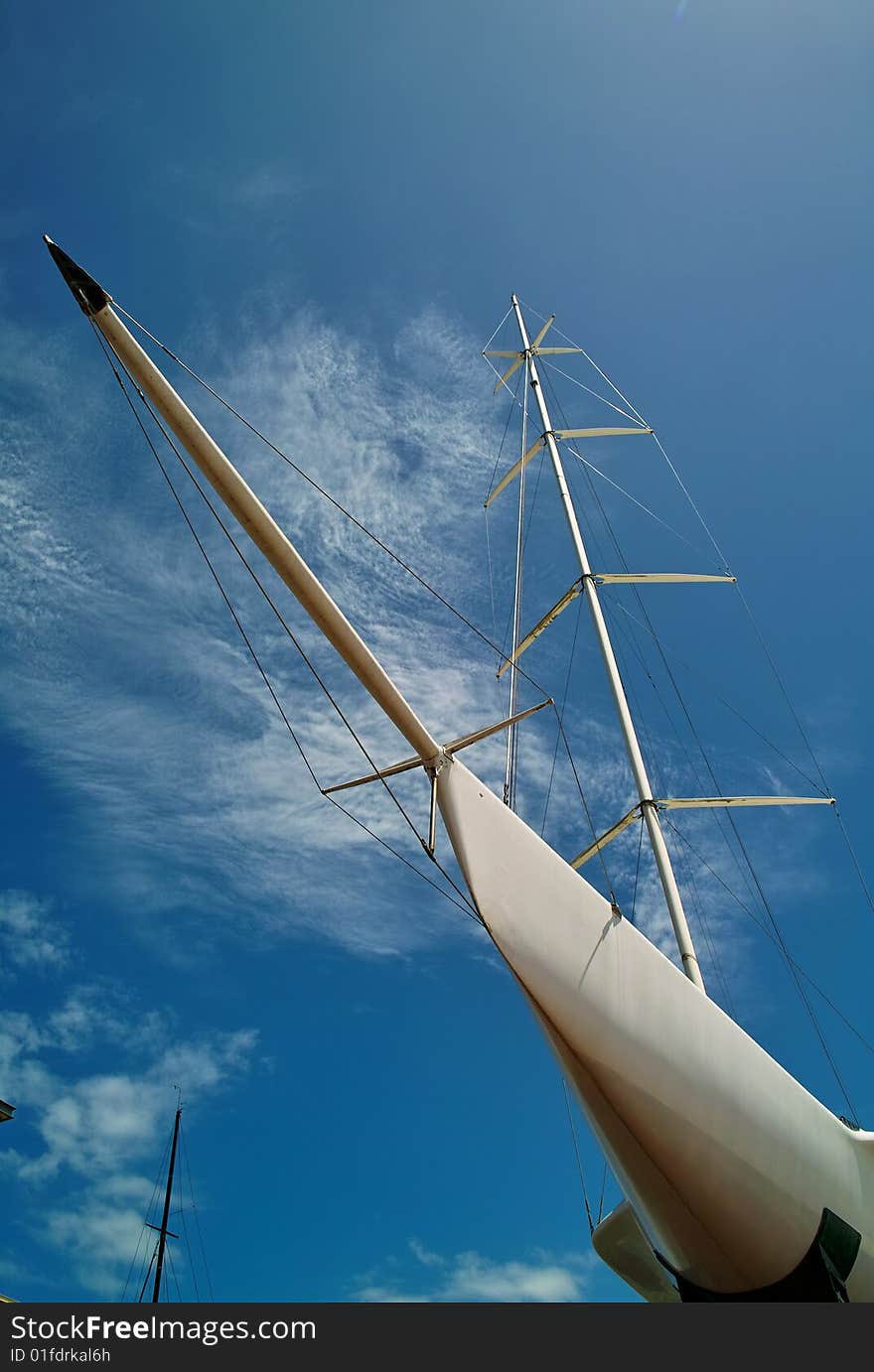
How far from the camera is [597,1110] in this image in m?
8.77

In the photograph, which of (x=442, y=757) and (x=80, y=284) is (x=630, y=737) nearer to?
(x=442, y=757)

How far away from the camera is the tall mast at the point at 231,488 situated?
8055 mm

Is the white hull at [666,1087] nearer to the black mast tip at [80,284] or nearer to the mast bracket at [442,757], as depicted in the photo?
the mast bracket at [442,757]

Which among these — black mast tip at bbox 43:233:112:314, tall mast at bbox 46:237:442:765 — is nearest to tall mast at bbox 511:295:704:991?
tall mast at bbox 46:237:442:765

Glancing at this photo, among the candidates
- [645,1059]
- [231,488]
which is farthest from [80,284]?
[645,1059]

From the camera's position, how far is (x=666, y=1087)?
8352mm

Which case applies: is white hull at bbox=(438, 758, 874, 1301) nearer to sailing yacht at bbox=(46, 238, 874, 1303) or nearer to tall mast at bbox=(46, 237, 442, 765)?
sailing yacht at bbox=(46, 238, 874, 1303)

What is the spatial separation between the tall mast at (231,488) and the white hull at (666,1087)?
6.16 feet

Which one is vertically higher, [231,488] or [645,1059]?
[231,488]

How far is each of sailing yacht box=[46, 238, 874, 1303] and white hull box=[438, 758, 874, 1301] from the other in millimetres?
16

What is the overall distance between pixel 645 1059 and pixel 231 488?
289 inches
